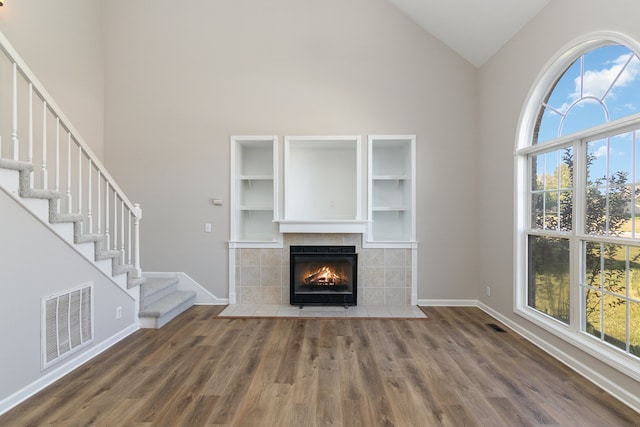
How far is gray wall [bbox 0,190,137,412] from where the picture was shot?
1997 millimetres

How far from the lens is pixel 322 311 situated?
3963mm

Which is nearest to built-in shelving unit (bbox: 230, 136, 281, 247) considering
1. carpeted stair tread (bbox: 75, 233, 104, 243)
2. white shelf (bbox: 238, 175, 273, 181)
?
white shelf (bbox: 238, 175, 273, 181)

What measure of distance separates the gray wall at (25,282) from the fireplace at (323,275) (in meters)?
2.37

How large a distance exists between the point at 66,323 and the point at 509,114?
4767 millimetres

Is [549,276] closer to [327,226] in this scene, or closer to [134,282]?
[327,226]

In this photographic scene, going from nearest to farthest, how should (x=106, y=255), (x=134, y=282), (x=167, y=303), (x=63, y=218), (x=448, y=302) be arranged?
(x=63, y=218), (x=106, y=255), (x=134, y=282), (x=167, y=303), (x=448, y=302)

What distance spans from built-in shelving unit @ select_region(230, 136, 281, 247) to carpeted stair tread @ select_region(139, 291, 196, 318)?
1013 mm

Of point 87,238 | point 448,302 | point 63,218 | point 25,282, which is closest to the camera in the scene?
point 25,282

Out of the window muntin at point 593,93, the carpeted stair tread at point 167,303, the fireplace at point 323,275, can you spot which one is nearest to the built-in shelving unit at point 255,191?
the fireplace at point 323,275

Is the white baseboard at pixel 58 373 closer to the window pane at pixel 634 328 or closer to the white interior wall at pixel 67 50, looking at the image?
the white interior wall at pixel 67 50

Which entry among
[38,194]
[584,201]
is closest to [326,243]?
[584,201]

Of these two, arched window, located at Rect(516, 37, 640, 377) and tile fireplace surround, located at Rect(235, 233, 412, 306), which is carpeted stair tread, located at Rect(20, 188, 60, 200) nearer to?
tile fireplace surround, located at Rect(235, 233, 412, 306)

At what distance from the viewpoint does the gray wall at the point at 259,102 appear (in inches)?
164

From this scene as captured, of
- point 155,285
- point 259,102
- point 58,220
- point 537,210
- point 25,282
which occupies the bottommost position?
point 155,285
